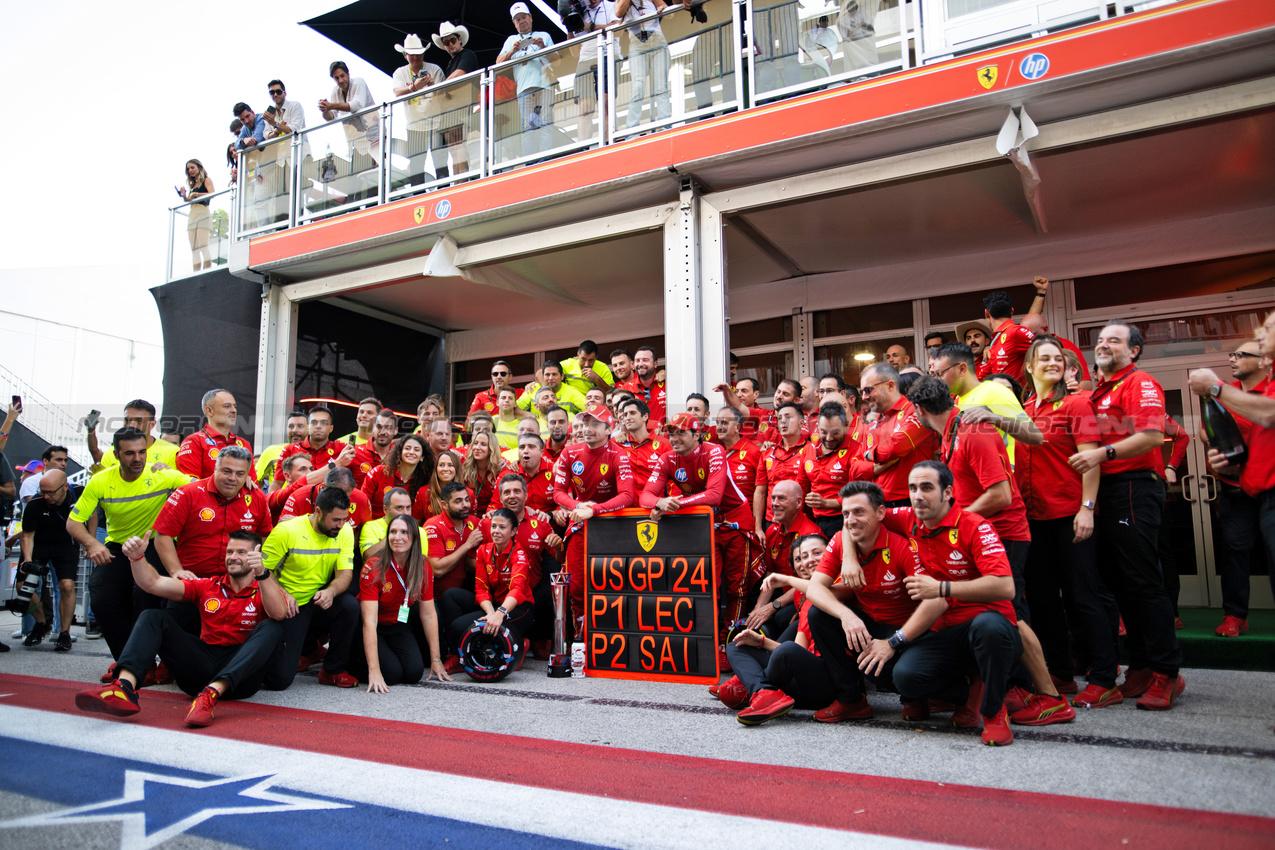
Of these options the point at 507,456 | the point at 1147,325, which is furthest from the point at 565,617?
the point at 1147,325

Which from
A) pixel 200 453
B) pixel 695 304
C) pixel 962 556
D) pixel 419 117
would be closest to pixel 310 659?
pixel 200 453

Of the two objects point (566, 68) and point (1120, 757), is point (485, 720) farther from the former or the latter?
point (566, 68)

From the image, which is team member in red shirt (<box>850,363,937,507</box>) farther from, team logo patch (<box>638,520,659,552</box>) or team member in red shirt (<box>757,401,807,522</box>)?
team logo patch (<box>638,520,659,552</box>)

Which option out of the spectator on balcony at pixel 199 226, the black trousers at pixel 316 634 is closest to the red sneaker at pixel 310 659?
the black trousers at pixel 316 634

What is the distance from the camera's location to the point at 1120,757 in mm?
3250

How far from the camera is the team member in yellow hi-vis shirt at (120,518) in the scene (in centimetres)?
523

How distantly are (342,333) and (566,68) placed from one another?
18.1 feet

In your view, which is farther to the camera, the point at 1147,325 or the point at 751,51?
the point at 1147,325

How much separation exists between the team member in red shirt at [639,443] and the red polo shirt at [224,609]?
2766mm

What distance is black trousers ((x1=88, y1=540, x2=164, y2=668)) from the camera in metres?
5.43

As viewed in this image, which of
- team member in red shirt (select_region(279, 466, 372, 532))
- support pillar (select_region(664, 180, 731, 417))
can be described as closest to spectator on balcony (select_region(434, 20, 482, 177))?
support pillar (select_region(664, 180, 731, 417))

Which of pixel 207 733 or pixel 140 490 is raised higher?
pixel 140 490

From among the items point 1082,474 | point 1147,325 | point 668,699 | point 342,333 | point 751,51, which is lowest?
point 668,699

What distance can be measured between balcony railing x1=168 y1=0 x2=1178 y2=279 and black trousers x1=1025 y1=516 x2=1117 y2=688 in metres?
4.46
